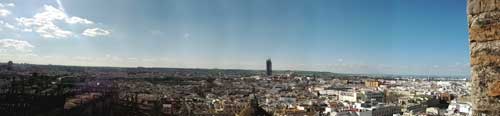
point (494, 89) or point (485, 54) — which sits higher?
point (485, 54)

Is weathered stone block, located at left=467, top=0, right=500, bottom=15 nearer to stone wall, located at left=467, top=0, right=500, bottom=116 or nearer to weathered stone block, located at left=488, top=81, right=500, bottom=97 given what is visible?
stone wall, located at left=467, top=0, right=500, bottom=116

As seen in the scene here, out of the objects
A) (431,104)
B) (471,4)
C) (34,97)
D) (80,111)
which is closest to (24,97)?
(34,97)

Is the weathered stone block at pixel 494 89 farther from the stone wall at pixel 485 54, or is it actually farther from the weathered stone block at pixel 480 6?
the weathered stone block at pixel 480 6

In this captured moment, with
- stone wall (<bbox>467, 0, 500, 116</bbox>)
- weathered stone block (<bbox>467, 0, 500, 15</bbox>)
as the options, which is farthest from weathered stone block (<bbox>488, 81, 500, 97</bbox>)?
weathered stone block (<bbox>467, 0, 500, 15</bbox>)

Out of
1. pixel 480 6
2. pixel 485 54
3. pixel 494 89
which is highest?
Answer: pixel 480 6

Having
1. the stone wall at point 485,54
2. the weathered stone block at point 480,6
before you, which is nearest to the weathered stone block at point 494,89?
the stone wall at point 485,54

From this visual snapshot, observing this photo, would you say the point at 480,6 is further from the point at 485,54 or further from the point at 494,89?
the point at 494,89

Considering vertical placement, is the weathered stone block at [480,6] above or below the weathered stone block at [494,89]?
above

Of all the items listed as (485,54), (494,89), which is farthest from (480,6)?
(494,89)

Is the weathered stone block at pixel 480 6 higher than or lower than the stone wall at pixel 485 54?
higher
